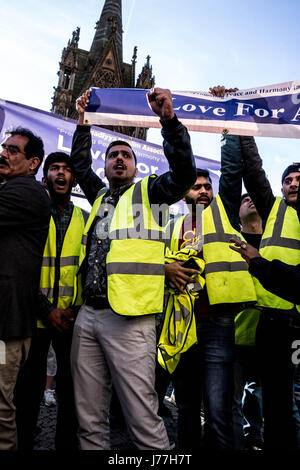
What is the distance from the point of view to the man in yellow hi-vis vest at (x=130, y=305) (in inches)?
70.5

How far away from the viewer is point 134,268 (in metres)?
1.93

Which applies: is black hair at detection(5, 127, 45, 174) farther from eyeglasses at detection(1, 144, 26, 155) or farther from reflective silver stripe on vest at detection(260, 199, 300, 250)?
reflective silver stripe on vest at detection(260, 199, 300, 250)

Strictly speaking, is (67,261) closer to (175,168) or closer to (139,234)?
(139,234)

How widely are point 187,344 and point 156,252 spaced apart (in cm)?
68

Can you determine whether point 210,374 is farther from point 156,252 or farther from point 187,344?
point 156,252

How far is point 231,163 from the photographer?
270 centimetres

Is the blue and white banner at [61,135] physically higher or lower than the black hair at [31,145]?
higher

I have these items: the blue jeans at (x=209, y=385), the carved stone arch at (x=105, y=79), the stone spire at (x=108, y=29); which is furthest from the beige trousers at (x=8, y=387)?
the stone spire at (x=108, y=29)

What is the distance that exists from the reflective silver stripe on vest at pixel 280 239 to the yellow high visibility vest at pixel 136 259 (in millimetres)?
928

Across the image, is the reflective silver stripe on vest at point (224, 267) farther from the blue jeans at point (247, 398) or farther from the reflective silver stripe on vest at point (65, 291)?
the reflective silver stripe on vest at point (65, 291)

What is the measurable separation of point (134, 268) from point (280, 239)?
1.20 metres

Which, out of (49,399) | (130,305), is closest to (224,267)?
(130,305)

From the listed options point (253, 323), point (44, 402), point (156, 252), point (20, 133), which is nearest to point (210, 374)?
point (253, 323)

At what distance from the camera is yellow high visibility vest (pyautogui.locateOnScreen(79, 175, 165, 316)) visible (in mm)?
1879
